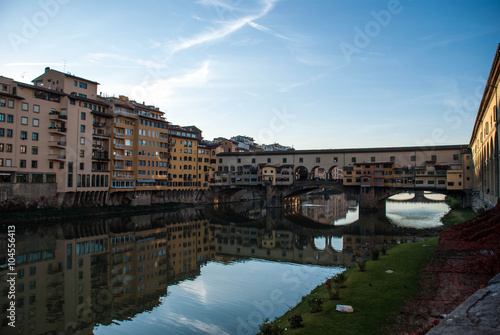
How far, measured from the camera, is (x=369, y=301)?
12359 millimetres

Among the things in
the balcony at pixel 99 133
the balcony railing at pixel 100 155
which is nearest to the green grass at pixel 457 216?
the balcony railing at pixel 100 155

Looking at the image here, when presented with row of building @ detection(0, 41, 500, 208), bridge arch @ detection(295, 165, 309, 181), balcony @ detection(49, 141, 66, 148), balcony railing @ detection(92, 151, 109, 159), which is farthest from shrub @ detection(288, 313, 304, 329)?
bridge arch @ detection(295, 165, 309, 181)

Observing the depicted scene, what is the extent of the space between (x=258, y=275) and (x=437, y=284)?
11230 millimetres

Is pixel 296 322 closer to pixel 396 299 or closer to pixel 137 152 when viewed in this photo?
pixel 396 299

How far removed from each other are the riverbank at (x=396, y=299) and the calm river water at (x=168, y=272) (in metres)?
3.36

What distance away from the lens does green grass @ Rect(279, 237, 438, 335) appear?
10367mm

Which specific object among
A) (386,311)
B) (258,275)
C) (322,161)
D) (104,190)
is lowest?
(258,275)

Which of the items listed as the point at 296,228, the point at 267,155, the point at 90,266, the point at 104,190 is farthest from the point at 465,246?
the point at 267,155

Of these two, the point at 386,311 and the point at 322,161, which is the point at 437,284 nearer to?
the point at 386,311

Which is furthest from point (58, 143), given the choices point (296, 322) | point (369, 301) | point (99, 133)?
point (369, 301)

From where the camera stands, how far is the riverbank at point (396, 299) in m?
10.3

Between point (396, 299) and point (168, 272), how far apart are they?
15290 millimetres

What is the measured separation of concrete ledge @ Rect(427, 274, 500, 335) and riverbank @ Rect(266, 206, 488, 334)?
118cm

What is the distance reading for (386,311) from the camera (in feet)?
37.4
